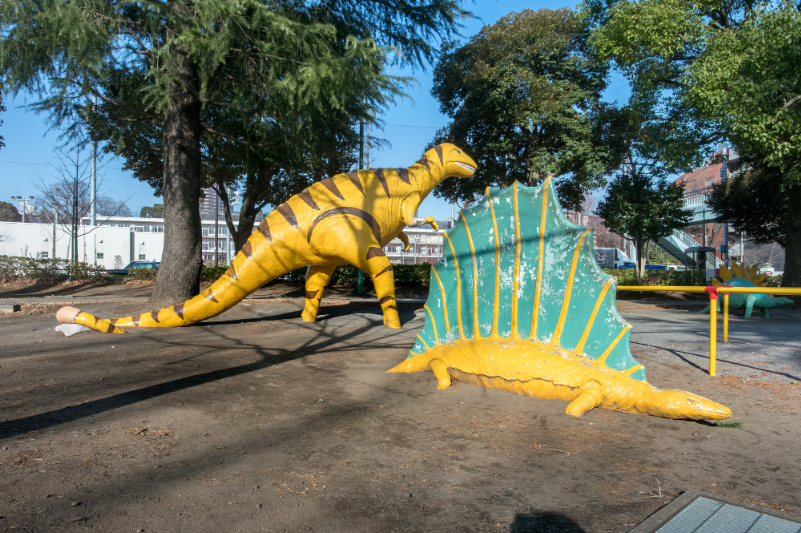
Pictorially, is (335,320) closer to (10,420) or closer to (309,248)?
(309,248)

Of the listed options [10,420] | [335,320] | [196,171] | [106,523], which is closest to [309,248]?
[335,320]

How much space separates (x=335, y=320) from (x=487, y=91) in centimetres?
1048

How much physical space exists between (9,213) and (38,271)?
62.1 m

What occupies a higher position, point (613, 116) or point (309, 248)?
point (613, 116)

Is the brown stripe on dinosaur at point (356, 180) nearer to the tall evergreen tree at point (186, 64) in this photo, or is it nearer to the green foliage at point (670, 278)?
the tall evergreen tree at point (186, 64)

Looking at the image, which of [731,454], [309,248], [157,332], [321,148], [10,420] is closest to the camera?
[731,454]

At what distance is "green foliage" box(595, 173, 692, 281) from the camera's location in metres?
17.5

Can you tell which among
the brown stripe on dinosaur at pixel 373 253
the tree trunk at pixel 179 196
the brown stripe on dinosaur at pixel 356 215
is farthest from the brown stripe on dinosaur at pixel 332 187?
the tree trunk at pixel 179 196

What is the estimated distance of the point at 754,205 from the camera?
17.2m

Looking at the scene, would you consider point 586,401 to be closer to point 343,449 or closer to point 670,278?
point 343,449

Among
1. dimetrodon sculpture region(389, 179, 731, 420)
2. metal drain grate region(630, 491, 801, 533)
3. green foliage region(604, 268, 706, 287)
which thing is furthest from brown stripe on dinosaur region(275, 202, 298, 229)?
green foliage region(604, 268, 706, 287)

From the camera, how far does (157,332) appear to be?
693 centimetres

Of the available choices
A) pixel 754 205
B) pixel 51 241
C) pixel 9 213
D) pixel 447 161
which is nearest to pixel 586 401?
pixel 447 161

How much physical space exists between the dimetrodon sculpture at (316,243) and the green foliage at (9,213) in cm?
7025
